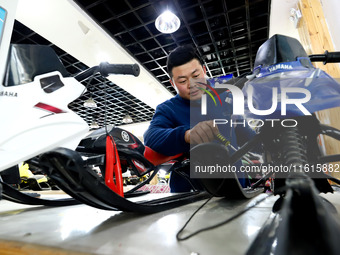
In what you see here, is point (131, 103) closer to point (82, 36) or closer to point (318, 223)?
point (82, 36)

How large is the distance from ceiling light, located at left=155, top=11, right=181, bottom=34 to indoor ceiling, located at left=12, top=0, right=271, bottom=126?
4.1 inches

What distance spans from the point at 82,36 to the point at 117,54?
64 centimetres

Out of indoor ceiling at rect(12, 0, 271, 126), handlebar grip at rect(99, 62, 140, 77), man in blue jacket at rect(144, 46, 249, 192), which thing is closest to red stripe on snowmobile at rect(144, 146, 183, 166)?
man in blue jacket at rect(144, 46, 249, 192)

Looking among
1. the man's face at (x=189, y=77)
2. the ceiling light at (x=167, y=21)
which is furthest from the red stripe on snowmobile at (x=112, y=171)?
the ceiling light at (x=167, y=21)

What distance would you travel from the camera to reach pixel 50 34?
3.07 m

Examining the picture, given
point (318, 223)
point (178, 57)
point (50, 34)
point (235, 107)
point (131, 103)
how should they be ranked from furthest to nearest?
point (131, 103), point (50, 34), point (178, 57), point (235, 107), point (318, 223)

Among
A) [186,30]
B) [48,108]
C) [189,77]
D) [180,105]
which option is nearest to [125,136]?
[180,105]

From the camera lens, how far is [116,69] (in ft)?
2.16

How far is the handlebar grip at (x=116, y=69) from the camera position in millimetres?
652

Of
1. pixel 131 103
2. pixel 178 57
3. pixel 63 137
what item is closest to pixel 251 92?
pixel 63 137

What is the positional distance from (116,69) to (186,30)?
3.14m

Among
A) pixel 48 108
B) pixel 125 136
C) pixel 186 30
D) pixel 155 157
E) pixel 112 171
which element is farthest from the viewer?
pixel 186 30

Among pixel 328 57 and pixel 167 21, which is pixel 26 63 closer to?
pixel 328 57

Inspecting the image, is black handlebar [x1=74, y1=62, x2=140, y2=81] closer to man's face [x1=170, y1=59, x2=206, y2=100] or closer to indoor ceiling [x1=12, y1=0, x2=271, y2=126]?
man's face [x1=170, y1=59, x2=206, y2=100]
